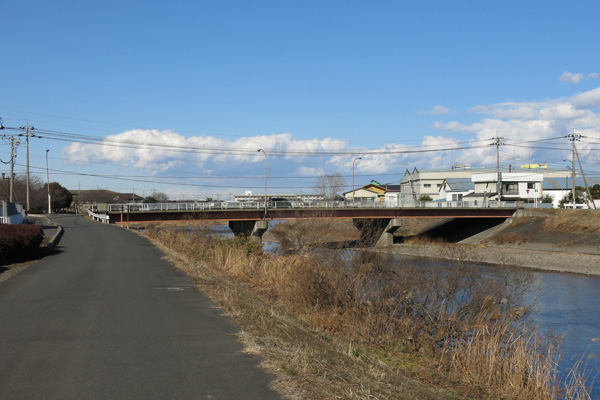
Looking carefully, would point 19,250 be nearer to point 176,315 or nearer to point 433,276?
point 176,315

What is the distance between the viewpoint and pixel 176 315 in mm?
11766

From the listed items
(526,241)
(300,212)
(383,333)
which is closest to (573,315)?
(383,333)

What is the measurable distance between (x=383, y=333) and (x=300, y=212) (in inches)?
1925

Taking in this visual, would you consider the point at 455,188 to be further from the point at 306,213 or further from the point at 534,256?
the point at 534,256

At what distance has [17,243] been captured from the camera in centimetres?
2264

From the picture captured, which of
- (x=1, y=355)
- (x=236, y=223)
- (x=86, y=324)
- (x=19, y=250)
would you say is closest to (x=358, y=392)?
(x=1, y=355)

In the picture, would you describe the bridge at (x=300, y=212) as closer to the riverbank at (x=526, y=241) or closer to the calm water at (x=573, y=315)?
the riverbank at (x=526, y=241)

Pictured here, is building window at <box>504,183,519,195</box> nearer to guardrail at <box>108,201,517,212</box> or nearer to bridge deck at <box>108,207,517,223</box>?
guardrail at <box>108,201,517,212</box>

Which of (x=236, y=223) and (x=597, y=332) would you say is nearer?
(x=597, y=332)

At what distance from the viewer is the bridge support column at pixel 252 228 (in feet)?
199

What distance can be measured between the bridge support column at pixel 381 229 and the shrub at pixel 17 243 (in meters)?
42.6

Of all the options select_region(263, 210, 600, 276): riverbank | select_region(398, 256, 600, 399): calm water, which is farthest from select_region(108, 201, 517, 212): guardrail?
select_region(398, 256, 600, 399): calm water

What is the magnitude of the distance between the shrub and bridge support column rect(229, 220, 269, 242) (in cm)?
3393

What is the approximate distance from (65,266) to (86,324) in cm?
1194
